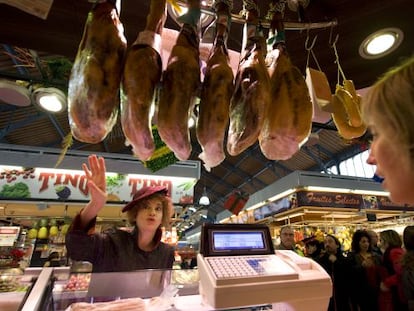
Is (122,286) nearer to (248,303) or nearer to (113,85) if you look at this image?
(248,303)

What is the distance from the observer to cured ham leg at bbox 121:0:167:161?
2.08 feet

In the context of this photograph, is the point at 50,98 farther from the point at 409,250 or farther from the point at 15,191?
the point at 409,250

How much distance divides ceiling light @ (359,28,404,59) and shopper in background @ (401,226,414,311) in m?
2.11

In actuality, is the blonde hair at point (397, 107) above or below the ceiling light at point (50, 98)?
below

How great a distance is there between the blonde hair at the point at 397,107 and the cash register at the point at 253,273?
45cm

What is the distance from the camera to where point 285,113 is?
2.58 ft

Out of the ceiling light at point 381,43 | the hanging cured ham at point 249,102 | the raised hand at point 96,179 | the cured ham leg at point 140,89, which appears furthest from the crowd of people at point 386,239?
the raised hand at point 96,179

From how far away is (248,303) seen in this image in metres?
0.73

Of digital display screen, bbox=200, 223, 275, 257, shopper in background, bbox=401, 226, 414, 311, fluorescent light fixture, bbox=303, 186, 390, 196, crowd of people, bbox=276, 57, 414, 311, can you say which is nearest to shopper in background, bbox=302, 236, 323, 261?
crowd of people, bbox=276, 57, 414, 311

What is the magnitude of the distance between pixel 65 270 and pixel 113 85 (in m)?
0.87

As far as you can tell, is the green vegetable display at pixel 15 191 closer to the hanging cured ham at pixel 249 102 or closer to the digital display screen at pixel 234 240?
the digital display screen at pixel 234 240

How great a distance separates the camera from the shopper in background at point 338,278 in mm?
3357

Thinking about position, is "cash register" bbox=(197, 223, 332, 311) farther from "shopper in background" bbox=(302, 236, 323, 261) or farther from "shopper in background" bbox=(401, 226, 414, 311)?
"shopper in background" bbox=(302, 236, 323, 261)

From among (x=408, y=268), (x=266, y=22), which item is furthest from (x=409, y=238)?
(x=266, y=22)
